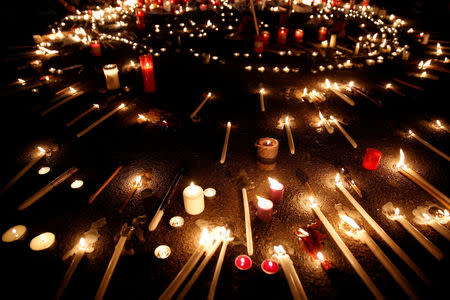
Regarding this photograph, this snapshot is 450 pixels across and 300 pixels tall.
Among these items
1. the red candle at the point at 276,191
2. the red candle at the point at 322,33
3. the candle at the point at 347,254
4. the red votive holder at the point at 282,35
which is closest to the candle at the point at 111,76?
the red candle at the point at 276,191

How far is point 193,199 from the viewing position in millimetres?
2738

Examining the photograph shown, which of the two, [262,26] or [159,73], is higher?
[262,26]

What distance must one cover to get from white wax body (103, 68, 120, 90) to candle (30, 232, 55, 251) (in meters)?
4.09

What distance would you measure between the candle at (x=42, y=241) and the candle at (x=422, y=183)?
4.38 meters

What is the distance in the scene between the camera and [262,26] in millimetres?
11461

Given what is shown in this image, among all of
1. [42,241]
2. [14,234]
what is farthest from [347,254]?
[14,234]

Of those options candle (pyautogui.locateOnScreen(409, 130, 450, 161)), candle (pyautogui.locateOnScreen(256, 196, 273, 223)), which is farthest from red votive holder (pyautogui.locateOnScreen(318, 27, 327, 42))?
candle (pyautogui.locateOnScreen(256, 196, 273, 223))

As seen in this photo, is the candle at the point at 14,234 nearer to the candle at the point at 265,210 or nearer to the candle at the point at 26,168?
the candle at the point at 26,168

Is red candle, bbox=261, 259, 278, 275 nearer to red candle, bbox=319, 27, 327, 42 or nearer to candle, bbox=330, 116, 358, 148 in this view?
candle, bbox=330, 116, 358, 148

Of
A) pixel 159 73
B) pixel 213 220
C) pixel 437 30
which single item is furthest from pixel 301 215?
pixel 437 30

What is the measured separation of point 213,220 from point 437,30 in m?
13.2

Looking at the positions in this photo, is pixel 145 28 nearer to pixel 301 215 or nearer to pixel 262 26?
pixel 262 26

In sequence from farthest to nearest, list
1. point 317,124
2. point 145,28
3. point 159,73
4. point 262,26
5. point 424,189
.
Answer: point 145,28 → point 262,26 → point 159,73 → point 317,124 → point 424,189

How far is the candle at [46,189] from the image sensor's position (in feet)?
9.83
